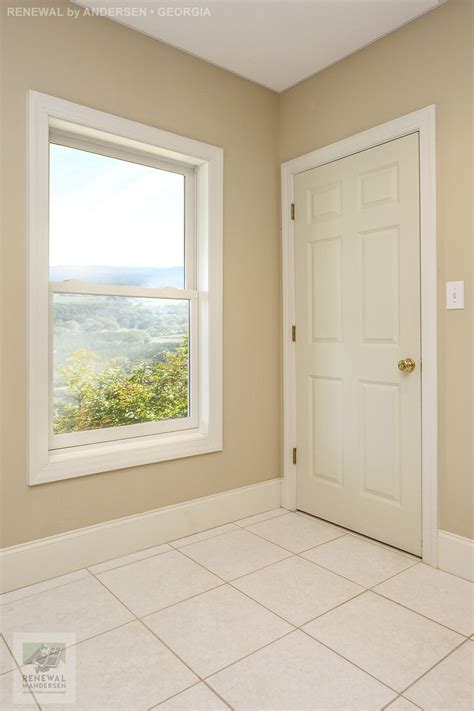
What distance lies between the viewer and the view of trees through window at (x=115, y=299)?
7.70 feet

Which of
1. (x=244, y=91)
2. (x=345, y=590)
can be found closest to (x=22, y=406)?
(x=345, y=590)

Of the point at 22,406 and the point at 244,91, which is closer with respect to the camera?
the point at 22,406

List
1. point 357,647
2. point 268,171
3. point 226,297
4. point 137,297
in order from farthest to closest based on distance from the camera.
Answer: point 268,171 < point 226,297 < point 137,297 < point 357,647

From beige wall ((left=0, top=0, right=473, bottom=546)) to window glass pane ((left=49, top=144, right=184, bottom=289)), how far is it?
0.83 feet

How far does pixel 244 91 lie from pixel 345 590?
8.85ft

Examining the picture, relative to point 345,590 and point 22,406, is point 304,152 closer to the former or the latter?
point 22,406

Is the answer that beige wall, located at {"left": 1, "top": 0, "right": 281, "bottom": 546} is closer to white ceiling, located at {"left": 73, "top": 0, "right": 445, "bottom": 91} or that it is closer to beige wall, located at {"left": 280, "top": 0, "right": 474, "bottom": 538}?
white ceiling, located at {"left": 73, "top": 0, "right": 445, "bottom": 91}

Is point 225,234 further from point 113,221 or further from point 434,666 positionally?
point 434,666

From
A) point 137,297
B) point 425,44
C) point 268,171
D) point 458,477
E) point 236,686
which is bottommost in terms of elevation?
point 236,686

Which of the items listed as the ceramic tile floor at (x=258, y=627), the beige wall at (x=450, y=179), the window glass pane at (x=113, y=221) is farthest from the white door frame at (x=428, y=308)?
the window glass pane at (x=113, y=221)

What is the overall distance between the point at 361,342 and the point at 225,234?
0.98m

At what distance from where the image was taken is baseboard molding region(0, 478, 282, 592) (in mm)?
2105

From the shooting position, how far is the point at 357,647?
5.50 feet

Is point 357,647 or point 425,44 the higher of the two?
point 425,44
